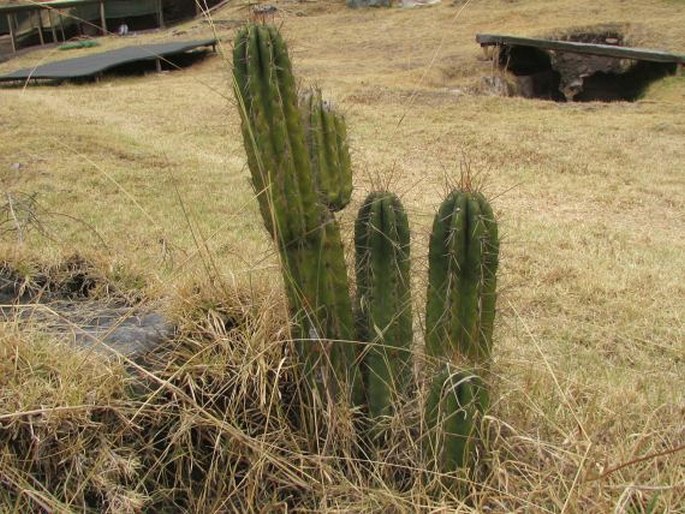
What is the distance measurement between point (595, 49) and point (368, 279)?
11627mm

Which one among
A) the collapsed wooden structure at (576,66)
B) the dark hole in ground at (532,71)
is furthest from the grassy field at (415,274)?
the dark hole in ground at (532,71)

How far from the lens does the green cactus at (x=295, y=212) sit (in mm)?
2312

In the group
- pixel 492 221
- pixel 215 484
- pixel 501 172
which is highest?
pixel 492 221

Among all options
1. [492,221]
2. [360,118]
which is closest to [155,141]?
[360,118]

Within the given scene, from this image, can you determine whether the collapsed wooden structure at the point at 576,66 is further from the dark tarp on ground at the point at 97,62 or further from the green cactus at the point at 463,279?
the green cactus at the point at 463,279

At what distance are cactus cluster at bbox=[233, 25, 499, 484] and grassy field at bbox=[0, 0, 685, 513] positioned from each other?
6.0 inches

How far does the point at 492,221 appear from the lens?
2.29m

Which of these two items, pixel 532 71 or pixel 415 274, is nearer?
pixel 415 274

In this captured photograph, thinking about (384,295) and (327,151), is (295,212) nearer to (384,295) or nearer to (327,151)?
(384,295)

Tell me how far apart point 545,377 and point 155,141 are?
789 centimetres

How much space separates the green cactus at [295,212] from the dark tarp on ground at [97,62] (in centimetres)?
1421

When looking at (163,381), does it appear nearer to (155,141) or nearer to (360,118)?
(155,141)

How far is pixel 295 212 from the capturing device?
7.79 ft

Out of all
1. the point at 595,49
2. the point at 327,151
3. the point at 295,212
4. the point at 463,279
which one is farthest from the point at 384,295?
the point at 595,49
